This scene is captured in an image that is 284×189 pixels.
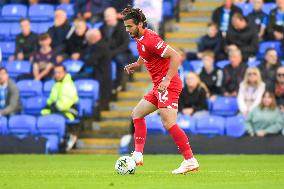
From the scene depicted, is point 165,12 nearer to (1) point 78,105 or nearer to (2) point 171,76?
(1) point 78,105

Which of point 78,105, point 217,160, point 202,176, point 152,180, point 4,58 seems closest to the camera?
point 152,180

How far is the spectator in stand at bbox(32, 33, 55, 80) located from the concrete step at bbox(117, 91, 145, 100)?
1.83 metres

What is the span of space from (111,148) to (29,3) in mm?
6770

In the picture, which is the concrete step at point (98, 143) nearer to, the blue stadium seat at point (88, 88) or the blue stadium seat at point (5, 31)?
the blue stadium seat at point (88, 88)

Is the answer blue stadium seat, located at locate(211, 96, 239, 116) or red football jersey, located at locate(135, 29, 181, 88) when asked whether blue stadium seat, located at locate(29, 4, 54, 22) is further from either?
red football jersey, located at locate(135, 29, 181, 88)

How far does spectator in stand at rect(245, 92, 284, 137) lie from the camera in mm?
18781

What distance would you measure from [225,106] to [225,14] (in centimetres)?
295

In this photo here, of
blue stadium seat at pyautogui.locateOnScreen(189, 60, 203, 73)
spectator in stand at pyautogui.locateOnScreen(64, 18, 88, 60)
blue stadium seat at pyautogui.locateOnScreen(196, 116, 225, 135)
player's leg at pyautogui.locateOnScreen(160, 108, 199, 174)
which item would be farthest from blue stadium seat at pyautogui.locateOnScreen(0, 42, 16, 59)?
player's leg at pyautogui.locateOnScreen(160, 108, 199, 174)

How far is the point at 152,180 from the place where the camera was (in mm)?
10891

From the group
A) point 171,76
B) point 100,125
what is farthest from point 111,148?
point 171,76

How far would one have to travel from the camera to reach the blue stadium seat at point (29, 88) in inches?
853

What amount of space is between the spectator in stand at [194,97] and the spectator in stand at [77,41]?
358 cm

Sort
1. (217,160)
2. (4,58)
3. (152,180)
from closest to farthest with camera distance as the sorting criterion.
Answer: (152,180)
(217,160)
(4,58)

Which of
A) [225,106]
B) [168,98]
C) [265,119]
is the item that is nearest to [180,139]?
[168,98]
